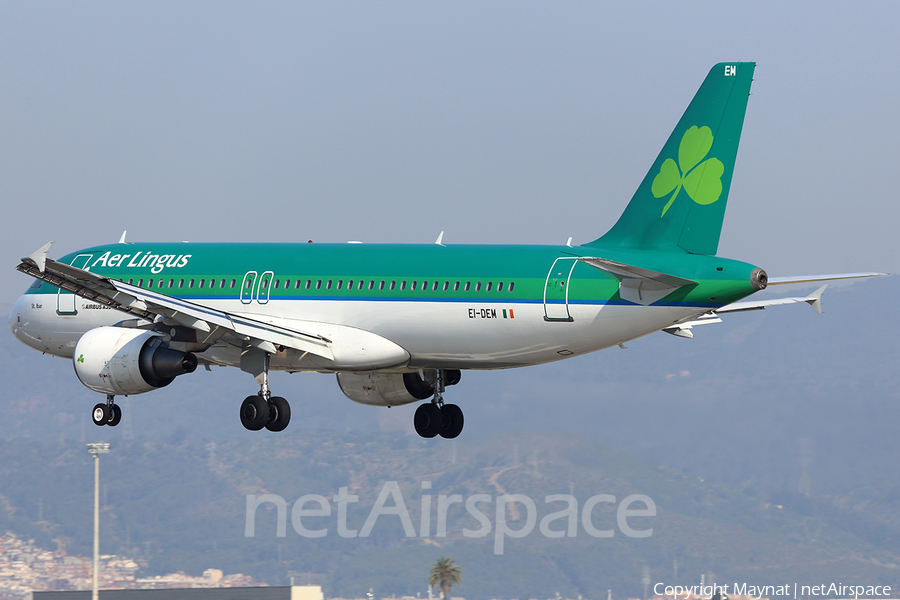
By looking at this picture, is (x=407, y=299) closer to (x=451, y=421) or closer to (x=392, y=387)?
(x=392, y=387)

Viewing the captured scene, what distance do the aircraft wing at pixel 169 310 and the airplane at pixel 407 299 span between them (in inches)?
2.2

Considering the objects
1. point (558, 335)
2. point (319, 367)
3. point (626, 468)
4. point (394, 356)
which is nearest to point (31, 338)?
point (319, 367)

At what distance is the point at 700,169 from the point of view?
34.3m

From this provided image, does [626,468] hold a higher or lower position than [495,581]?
higher

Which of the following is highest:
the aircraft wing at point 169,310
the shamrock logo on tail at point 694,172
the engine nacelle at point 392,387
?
the shamrock logo on tail at point 694,172

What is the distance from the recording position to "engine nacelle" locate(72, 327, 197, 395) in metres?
38.4

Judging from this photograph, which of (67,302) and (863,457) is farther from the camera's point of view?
(863,457)

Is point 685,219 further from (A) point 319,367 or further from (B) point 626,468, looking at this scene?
(B) point 626,468

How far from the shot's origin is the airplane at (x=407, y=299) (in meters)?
34.1

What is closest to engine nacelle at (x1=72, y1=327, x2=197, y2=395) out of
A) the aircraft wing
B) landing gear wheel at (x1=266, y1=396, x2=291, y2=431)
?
the aircraft wing

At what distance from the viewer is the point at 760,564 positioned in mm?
186000

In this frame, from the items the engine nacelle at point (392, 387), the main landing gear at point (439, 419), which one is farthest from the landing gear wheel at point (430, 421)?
the engine nacelle at point (392, 387)

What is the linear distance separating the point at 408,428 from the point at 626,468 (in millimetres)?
50355

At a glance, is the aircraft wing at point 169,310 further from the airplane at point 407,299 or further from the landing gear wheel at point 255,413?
the landing gear wheel at point 255,413
